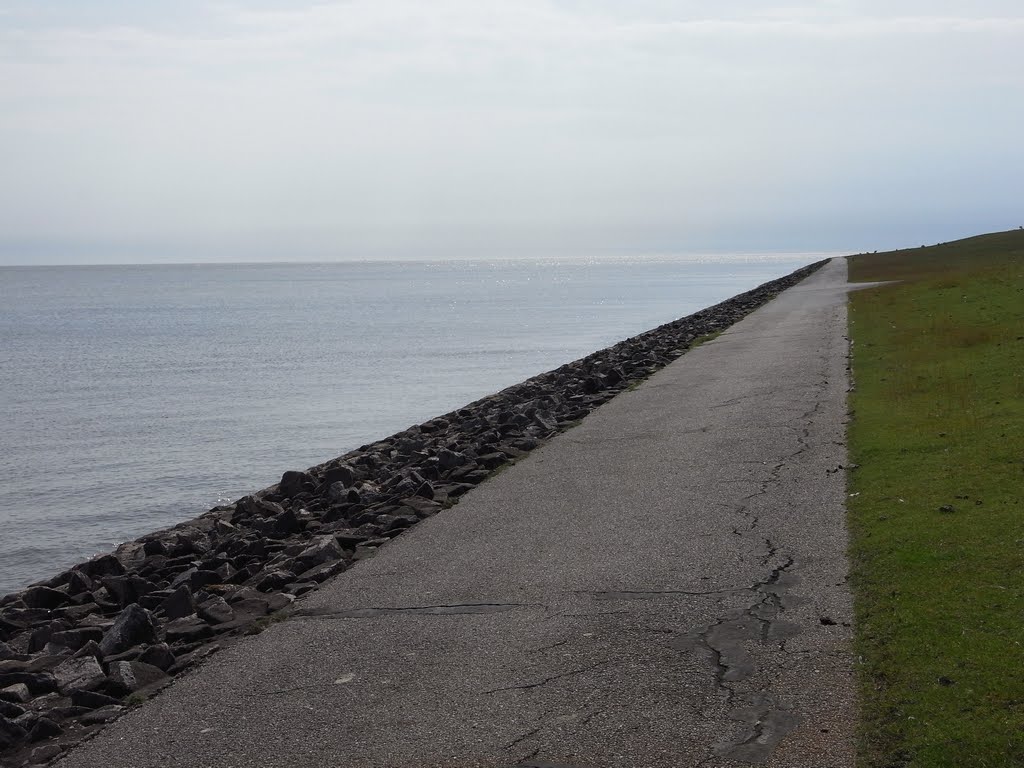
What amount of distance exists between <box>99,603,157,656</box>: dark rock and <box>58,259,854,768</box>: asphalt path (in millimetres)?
977

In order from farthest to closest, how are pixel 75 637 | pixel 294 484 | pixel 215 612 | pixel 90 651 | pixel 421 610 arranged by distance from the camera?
1. pixel 294 484
2. pixel 75 637
3. pixel 215 612
4. pixel 90 651
5. pixel 421 610

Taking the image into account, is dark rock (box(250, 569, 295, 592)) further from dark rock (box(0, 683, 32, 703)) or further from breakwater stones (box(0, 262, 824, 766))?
dark rock (box(0, 683, 32, 703))

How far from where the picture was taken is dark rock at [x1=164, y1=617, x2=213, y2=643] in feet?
23.0

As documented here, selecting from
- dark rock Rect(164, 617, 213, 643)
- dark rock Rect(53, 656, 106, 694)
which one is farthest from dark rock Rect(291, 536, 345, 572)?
dark rock Rect(53, 656, 106, 694)

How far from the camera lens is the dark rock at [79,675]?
617cm

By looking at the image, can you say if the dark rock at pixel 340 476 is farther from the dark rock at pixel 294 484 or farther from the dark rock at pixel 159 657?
the dark rock at pixel 159 657

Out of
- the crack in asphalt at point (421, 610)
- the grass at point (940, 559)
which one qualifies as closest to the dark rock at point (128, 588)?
the crack in asphalt at point (421, 610)

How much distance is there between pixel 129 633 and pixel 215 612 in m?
0.55

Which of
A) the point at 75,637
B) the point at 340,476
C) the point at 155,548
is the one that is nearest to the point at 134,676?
the point at 75,637

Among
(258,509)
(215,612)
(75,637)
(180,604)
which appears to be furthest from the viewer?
(258,509)

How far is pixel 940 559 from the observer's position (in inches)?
276

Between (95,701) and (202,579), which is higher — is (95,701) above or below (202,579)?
above

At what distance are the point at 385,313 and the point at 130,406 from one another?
5938 centimetres

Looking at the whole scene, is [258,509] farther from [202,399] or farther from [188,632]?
[202,399]
